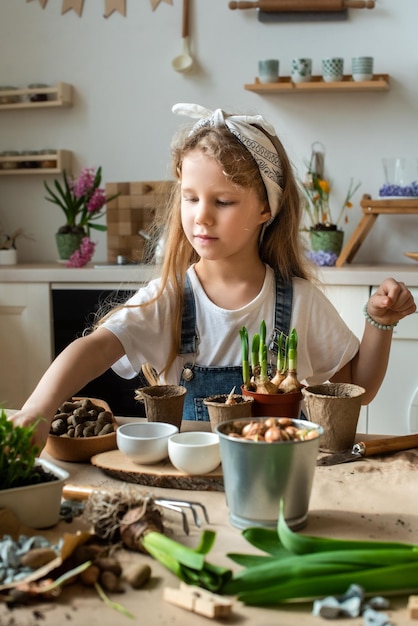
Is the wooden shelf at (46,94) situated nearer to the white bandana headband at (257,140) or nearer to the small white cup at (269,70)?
the small white cup at (269,70)

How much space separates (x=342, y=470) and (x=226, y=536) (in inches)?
11.1

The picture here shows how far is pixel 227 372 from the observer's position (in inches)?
60.7

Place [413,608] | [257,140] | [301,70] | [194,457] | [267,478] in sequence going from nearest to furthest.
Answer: [413,608] → [267,478] → [194,457] → [257,140] → [301,70]

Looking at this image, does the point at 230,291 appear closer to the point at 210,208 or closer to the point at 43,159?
the point at 210,208

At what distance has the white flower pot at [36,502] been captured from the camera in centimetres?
88

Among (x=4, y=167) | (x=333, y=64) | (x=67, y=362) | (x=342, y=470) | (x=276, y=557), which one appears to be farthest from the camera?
(x=4, y=167)

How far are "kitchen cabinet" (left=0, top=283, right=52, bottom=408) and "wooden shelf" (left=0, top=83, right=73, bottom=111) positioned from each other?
0.91 m

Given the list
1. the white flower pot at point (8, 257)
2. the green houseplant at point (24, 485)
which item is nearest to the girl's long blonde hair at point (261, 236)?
the green houseplant at point (24, 485)

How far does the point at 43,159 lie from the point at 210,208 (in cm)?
218

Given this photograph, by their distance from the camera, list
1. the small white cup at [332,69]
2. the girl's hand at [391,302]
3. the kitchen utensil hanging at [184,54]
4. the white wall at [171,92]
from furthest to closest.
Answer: the kitchen utensil hanging at [184,54] < the white wall at [171,92] < the small white cup at [332,69] < the girl's hand at [391,302]

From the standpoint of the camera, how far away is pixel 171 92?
3.42 metres

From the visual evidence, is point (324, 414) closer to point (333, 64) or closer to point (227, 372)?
point (227, 372)

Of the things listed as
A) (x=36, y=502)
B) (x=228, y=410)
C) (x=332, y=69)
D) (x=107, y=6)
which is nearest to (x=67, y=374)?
(x=228, y=410)

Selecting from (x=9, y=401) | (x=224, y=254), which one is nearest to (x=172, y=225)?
(x=224, y=254)
